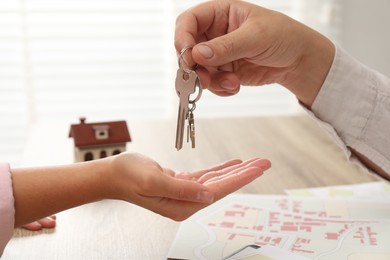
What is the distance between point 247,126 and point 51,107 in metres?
1.50

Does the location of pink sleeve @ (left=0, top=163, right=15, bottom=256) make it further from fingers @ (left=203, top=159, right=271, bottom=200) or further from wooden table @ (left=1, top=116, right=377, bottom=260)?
fingers @ (left=203, top=159, right=271, bottom=200)

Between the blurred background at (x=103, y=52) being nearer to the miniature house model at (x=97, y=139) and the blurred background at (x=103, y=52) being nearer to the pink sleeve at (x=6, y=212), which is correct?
the miniature house model at (x=97, y=139)

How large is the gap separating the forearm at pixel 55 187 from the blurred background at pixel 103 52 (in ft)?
6.74

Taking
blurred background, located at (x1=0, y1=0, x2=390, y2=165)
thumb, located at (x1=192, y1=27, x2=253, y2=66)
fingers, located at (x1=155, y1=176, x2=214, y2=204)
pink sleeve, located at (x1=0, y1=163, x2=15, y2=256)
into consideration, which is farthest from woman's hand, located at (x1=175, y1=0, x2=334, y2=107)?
blurred background, located at (x1=0, y1=0, x2=390, y2=165)

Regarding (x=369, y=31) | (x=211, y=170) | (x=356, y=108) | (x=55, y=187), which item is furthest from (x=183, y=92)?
(x=369, y=31)

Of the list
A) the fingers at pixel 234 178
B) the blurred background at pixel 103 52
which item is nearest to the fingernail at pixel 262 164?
the fingers at pixel 234 178

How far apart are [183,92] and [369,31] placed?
2.10 meters

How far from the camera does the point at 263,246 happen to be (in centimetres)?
105

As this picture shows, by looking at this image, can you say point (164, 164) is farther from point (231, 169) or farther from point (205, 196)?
point (205, 196)

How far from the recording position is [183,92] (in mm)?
1101

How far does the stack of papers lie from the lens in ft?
3.41

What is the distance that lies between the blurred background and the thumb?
1.87m

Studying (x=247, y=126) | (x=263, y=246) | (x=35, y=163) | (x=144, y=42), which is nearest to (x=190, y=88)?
(x=263, y=246)

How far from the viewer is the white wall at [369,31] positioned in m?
2.93
